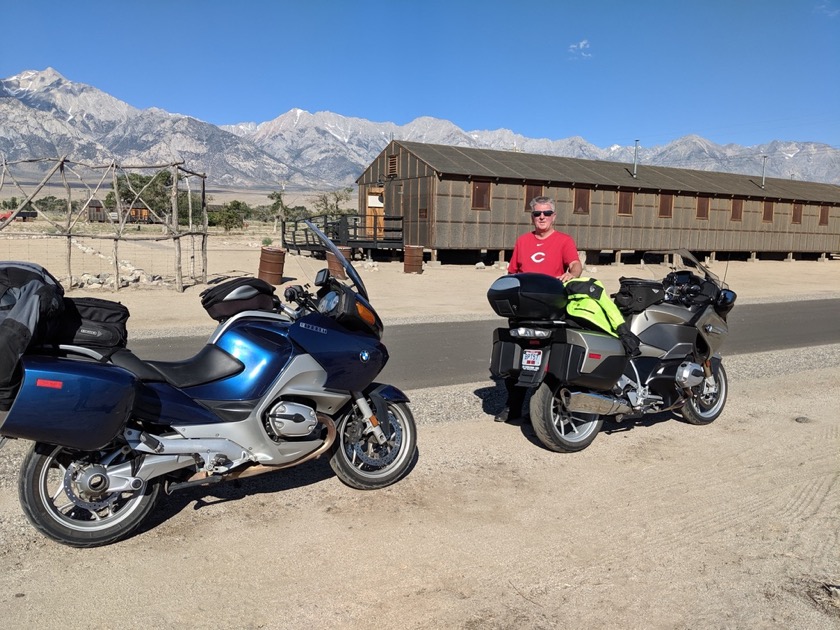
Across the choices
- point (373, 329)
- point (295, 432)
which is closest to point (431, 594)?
point (295, 432)

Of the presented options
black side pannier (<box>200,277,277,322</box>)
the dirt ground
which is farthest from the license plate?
black side pannier (<box>200,277,277,322</box>)

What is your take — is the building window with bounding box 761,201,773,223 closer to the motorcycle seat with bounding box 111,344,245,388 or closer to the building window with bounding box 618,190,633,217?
the building window with bounding box 618,190,633,217

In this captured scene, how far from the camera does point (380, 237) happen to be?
2934 cm

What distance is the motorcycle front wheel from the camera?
4.27m

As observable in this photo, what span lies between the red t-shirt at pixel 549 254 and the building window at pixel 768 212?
34.7 metres

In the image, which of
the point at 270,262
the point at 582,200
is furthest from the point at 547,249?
the point at 582,200

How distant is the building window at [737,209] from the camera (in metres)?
34.9

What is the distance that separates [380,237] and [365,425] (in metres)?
25.4

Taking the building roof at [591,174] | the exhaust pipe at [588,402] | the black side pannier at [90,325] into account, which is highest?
the building roof at [591,174]

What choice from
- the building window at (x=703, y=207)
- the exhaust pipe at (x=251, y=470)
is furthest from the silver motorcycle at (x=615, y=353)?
the building window at (x=703, y=207)

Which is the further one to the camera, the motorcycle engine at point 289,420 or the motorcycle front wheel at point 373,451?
the motorcycle front wheel at point 373,451

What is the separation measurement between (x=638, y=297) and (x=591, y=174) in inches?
1068

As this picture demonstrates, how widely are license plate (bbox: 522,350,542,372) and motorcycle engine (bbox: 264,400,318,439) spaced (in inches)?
70.5

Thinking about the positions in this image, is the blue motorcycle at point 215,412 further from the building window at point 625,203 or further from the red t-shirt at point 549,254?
the building window at point 625,203
